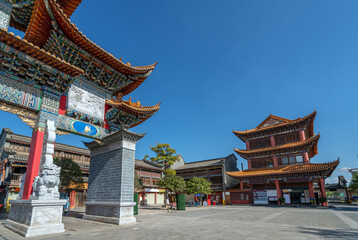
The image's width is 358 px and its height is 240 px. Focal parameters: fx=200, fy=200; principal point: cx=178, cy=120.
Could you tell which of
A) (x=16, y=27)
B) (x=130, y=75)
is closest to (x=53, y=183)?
(x=130, y=75)

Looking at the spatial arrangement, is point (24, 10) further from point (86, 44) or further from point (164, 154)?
point (164, 154)

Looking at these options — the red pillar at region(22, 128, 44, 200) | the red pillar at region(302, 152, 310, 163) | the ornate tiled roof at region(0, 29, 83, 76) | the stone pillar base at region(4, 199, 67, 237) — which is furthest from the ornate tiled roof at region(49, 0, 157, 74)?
the red pillar at region(302, 152, 310, 163)

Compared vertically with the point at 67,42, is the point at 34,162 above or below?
below

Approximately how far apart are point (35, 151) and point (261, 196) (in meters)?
29.5

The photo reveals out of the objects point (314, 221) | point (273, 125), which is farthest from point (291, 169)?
point (314, 221)

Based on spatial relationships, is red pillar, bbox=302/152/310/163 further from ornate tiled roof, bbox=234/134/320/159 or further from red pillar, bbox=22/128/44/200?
red pillar, bbox=22/128/44/200

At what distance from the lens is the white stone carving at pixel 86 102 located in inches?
393

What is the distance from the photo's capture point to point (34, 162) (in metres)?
8.00

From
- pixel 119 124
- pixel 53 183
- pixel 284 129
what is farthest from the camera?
pixel 284 129

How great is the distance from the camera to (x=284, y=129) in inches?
1181

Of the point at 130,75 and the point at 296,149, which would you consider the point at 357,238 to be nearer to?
the point at 130,75

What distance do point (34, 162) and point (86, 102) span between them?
3.77 meters

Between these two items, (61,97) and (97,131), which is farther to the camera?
(97,131)

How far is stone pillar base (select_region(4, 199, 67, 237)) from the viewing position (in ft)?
22.0
